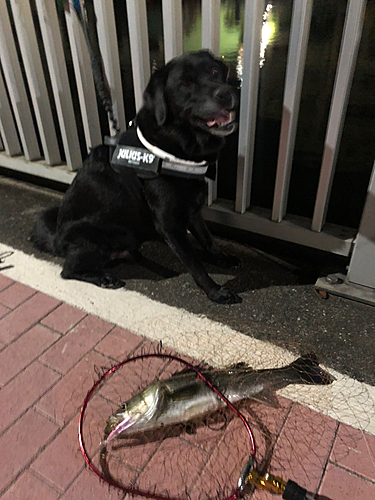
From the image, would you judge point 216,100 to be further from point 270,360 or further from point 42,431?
point 42,431

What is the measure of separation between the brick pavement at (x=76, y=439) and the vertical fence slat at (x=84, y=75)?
1520mm

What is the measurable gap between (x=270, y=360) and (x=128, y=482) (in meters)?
0.76

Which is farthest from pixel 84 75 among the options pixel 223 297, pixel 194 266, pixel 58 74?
pixel 223 297

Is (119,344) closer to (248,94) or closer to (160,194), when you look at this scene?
(160,194)

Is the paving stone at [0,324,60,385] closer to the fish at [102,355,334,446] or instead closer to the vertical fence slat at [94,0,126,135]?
the fish at [102,355,334,446]

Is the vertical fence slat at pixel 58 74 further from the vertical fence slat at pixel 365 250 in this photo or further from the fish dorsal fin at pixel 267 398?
the fish dorsal fin at pixel 267 398

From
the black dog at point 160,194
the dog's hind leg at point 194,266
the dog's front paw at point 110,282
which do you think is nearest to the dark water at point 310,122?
the black dog at point 160,194

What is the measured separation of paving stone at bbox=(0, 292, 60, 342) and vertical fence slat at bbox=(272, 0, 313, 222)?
1.48m

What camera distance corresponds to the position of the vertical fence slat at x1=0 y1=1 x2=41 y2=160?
2716 millimetres

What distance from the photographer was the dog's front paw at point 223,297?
78.2 inches

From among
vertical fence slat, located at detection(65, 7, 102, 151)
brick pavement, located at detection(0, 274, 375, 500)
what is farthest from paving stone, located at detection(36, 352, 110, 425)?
vertical fence slat, located at detection(65, 7, 102, 151)

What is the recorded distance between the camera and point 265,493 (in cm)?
121

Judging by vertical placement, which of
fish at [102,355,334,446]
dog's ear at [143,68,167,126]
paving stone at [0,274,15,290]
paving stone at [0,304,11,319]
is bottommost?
paving stone at [0,274,15,290]

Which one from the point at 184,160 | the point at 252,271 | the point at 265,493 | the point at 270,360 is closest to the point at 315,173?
the point at 252,271
